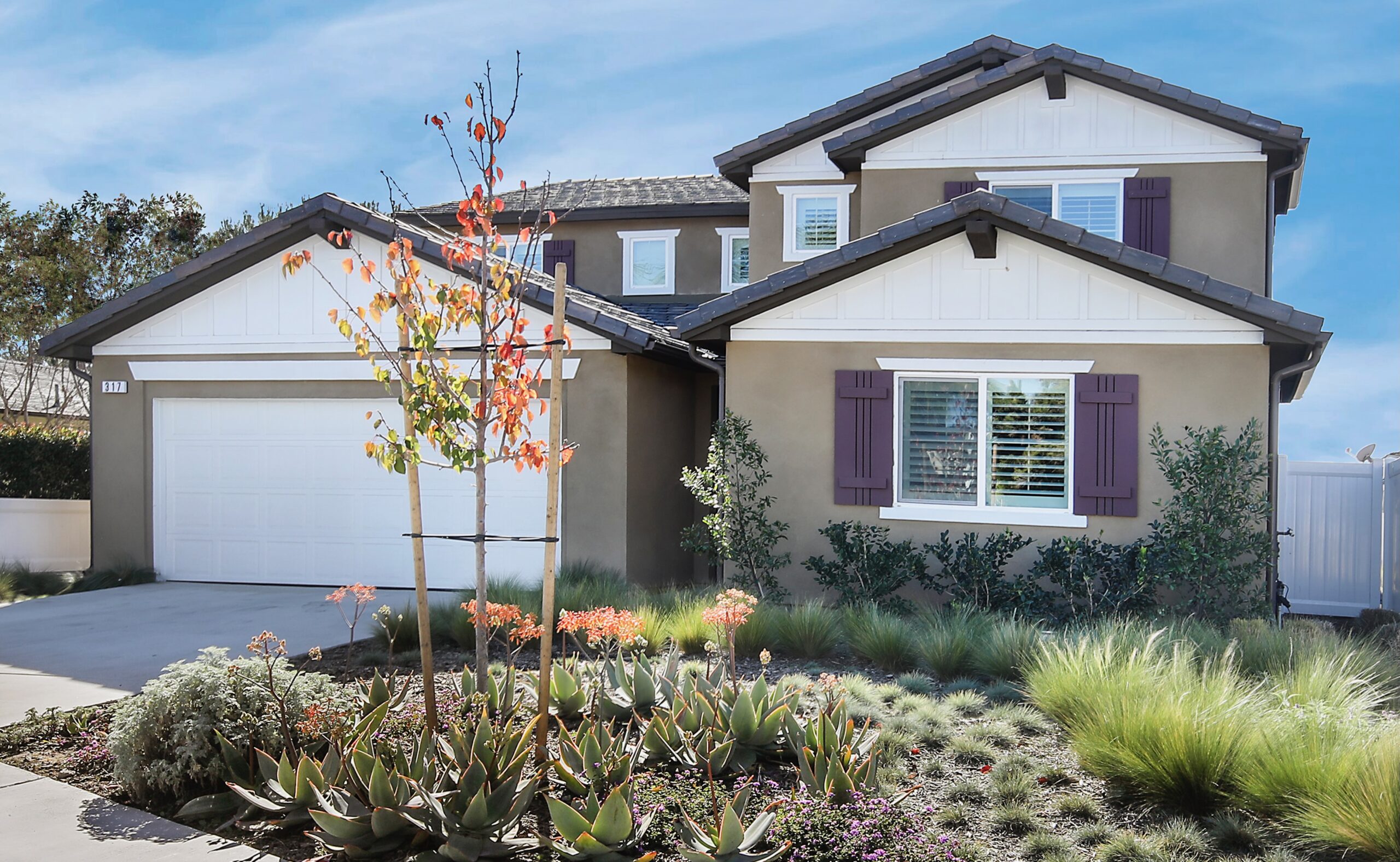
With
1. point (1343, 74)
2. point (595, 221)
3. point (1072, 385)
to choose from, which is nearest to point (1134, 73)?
point (1072, 385)

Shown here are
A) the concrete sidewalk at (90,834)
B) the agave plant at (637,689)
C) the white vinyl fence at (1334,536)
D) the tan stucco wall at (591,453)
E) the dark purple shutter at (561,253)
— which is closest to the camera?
the concrete sidewalk at (90,834)

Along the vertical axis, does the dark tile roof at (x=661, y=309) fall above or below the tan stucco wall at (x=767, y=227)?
below

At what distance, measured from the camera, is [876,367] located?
425 inches

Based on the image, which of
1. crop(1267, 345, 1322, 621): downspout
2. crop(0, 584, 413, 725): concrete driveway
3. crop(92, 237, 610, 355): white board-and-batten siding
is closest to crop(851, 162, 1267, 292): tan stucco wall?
crop(1267, 345, 1322, 621): downspout

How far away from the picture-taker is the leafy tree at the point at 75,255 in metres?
19.2

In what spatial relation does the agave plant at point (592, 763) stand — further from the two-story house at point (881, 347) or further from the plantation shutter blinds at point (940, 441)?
the plantation shutter blinds at point (940, 441)

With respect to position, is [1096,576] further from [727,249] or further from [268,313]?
[268,313]

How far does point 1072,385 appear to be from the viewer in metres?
10.3

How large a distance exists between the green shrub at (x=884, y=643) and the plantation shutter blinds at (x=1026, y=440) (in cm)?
283

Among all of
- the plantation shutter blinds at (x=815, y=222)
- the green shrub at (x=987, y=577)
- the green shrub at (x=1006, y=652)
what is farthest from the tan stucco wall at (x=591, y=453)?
the green shrub at (x=1006, y=652)

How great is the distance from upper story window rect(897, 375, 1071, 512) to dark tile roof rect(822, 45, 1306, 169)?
12.6 feet

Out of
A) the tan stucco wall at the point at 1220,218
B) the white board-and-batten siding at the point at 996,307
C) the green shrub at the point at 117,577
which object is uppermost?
the tan stucco wall at the point at 1220,218

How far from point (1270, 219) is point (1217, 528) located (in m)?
5.18

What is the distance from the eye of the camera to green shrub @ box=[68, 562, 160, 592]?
12531 mm
